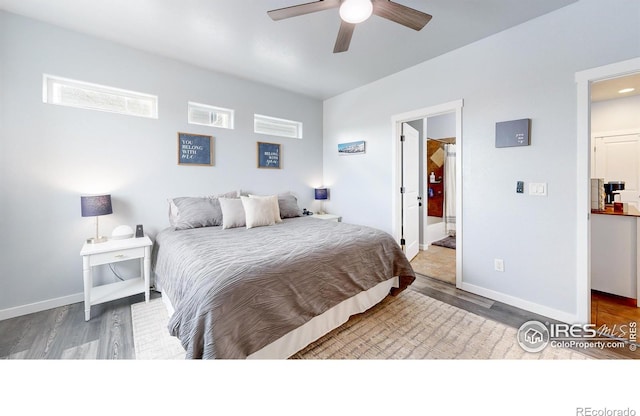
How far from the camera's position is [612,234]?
95.6 inches

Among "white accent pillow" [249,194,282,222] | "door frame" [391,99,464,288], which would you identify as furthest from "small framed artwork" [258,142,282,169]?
"door frame" [391,99,464,288]

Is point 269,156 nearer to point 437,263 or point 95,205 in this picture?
point 95,205

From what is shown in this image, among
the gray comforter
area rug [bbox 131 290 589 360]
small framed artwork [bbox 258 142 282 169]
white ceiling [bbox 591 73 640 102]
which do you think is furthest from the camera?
small framed artwork [bbox 258 142 282 169]

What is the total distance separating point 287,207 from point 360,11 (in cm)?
235

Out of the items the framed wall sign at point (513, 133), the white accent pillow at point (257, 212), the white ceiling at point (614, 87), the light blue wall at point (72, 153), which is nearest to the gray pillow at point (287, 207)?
the white accent pillow at point (257, 212)

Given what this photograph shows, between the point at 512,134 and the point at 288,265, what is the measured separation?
2.43 m

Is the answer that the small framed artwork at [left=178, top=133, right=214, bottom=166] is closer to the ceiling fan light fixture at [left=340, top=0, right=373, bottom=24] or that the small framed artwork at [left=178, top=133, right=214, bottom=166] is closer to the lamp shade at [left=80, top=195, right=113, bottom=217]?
the lamp shade at [left=80, top=195, right=113, bottom=217]

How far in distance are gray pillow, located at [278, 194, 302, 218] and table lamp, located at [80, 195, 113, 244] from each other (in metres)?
1.82

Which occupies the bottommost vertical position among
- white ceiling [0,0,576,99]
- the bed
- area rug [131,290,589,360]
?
area rug [131,290,589,360]

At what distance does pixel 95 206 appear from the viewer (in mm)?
2320

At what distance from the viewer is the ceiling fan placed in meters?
1.61
